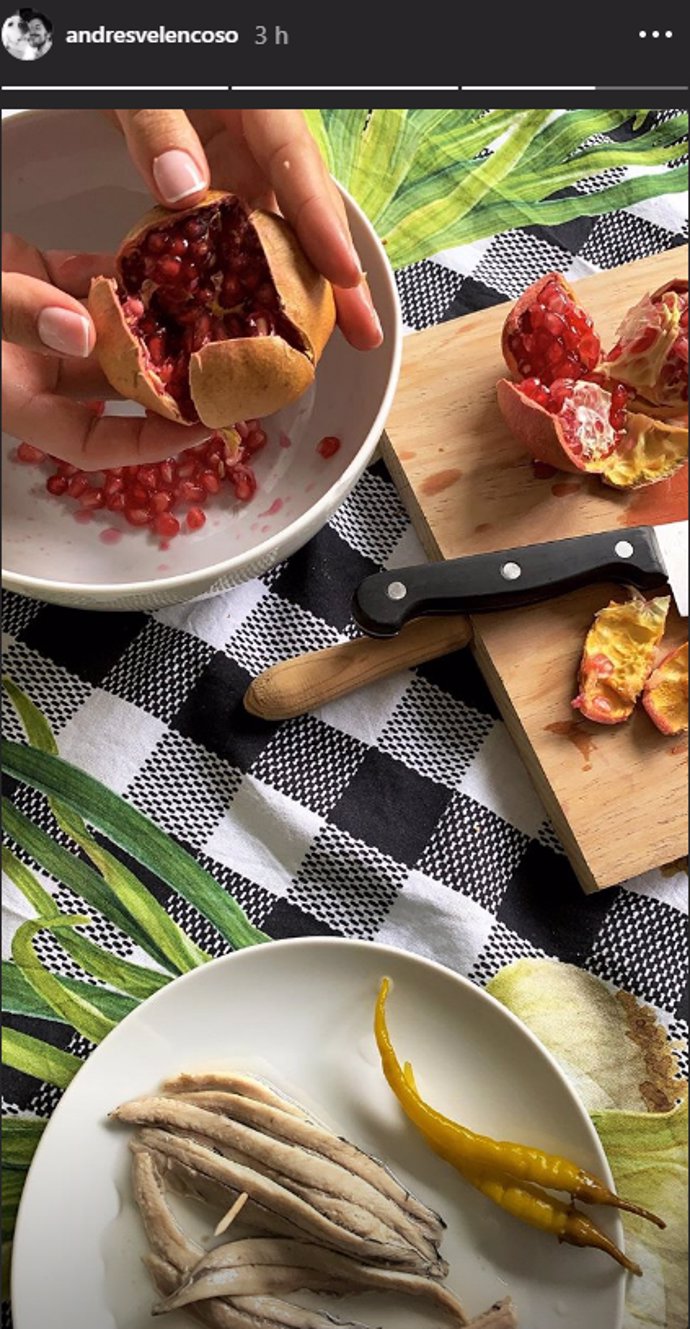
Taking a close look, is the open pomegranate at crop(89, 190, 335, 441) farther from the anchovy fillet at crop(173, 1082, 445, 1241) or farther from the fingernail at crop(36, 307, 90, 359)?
the anchovy fillet at crop(173, 1082, 445, 1241)

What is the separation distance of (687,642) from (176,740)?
1.27 ft

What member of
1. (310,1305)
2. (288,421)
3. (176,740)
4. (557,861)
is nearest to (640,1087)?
(557,861)

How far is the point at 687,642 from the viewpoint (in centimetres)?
99

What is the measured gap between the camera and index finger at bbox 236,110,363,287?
Answer: 844 mm

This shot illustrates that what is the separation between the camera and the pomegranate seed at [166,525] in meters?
0.99

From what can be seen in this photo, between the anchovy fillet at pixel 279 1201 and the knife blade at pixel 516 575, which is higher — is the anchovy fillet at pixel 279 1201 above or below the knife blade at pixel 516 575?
below

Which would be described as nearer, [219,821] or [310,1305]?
[310,1305]

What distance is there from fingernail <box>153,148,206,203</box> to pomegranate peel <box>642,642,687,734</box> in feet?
1.52

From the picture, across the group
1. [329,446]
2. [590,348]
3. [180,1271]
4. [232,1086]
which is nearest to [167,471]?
[329,446]

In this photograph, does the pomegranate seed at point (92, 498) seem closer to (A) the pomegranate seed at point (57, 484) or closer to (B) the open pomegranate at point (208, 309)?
(A) the pomegranate seed at point (57, 484)
